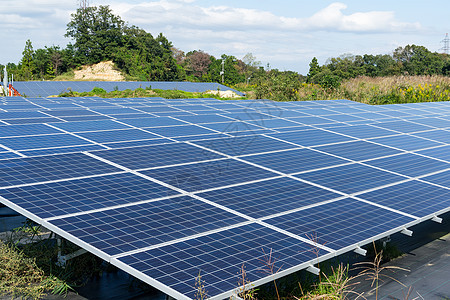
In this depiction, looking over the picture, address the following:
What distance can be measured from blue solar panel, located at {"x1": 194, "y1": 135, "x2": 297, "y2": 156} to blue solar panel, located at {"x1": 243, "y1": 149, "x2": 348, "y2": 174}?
0.54m

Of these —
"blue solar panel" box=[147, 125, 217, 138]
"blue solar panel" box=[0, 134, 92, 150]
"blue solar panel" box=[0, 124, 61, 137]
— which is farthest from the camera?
"blue solar panel" box=[147, 125, 217, 138]

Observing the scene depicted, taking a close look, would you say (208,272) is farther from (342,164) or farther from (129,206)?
(342,164)

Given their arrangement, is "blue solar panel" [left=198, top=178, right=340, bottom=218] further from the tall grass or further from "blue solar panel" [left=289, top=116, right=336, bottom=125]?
the tall grass

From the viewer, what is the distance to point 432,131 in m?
21.5

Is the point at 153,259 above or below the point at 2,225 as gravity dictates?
above

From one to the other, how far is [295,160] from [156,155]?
3.94 metres

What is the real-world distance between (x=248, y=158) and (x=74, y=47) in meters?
101

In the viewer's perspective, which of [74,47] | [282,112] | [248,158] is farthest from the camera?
[74,47]

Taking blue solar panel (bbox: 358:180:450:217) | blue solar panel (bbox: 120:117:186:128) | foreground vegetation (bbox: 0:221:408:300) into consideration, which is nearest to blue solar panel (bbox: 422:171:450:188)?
blue solar panel (bbox: 358:180:450:217)

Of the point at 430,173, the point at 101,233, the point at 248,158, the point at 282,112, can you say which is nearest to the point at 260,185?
the point at 248,158

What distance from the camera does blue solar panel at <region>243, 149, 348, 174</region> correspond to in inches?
525

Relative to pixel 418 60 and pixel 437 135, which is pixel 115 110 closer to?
pixel 437 135

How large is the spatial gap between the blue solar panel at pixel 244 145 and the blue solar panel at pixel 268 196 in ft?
9.58

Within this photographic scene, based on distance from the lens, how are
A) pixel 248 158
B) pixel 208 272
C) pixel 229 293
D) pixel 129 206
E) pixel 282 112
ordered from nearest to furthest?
pixel 229 293 < pixel 208 272 < pixel 129 206 < pixel 248 158 < pixel 282 112
